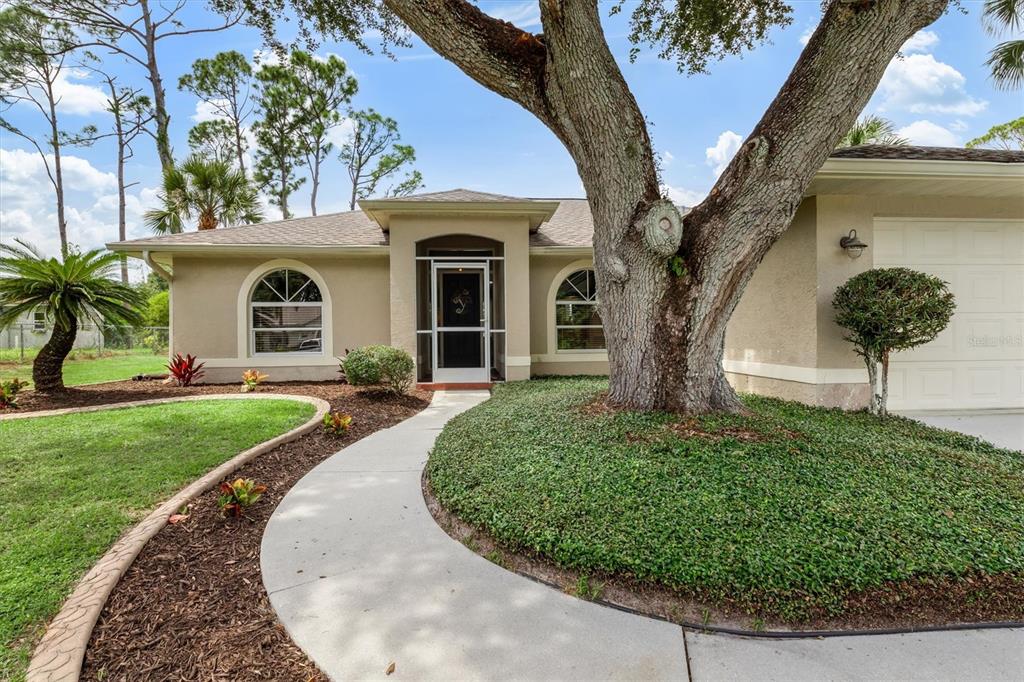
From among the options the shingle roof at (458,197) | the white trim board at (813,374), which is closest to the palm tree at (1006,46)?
the white trim board at (813,374)

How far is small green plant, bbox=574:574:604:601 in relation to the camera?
8.23ft

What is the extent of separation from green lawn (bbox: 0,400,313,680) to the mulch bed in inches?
11.8

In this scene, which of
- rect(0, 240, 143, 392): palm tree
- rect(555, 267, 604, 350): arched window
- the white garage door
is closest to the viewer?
the white garage door

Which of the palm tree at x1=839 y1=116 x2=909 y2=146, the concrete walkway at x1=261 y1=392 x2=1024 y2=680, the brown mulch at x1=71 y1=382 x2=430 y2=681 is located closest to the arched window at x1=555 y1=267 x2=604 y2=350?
the brown mulch at x1=71 y1=382 x2=430 y2=681

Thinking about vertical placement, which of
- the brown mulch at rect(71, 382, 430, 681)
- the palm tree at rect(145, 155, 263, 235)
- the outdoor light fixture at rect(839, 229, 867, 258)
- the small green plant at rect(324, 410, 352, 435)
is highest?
the palm tree at rect(145, 155, 263, 235)

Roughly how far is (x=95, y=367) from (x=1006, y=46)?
24584 millimetres

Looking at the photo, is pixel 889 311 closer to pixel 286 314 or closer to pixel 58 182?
pixel 286 314

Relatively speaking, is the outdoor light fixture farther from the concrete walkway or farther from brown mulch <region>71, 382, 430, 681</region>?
brown mulch <region>71, 382, 430, 681</region>

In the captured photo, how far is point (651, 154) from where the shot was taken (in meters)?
4.80

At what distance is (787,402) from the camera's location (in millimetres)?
6668

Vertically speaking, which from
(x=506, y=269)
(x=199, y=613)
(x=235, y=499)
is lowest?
(x=199, y=613)

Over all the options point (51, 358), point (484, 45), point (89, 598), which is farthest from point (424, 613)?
point (51, 358)

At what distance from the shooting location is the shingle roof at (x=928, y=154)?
240 inches

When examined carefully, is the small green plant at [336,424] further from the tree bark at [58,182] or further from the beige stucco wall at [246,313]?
the tree bark at [58,182]
